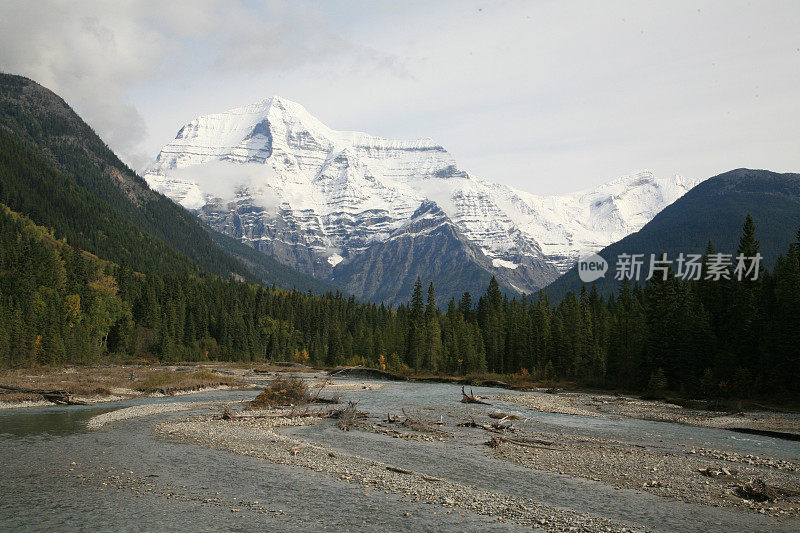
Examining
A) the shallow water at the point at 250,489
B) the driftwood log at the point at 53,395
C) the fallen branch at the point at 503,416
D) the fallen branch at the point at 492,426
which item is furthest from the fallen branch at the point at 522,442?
the driftwood log at the point at 53,395

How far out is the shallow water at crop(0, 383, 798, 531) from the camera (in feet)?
73.5

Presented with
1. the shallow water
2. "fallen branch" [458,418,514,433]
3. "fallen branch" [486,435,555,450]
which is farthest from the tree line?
"fallen branch" [486,435,555,450]

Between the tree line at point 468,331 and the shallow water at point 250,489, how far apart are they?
34.6 m

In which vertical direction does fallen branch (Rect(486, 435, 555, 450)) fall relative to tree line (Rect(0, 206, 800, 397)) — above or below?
below

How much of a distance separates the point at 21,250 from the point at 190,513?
427 ft

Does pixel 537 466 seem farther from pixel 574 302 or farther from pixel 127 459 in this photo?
pixel 574 302

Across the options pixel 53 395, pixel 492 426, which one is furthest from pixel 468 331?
pixel 53 395

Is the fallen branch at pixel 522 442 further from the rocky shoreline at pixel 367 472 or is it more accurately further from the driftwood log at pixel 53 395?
the driftwood log at pixel 53 395

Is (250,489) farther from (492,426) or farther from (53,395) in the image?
(53,395)

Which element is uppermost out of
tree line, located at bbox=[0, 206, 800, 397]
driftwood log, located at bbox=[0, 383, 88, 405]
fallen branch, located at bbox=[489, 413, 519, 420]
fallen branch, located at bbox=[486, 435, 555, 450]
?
tree line, located at bbox=[0, 206, 800, 397]

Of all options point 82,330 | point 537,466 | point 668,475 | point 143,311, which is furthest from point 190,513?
point 143,311

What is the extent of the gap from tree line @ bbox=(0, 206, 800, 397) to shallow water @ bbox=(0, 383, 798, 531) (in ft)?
113

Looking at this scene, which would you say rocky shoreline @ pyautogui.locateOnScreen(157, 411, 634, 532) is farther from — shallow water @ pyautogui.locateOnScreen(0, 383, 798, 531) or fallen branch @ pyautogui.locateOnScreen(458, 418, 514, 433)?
fallen branch @ pyautogui.locateOnScreen(458, 418, 514, 433)

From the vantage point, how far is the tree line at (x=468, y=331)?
74.9 meters
